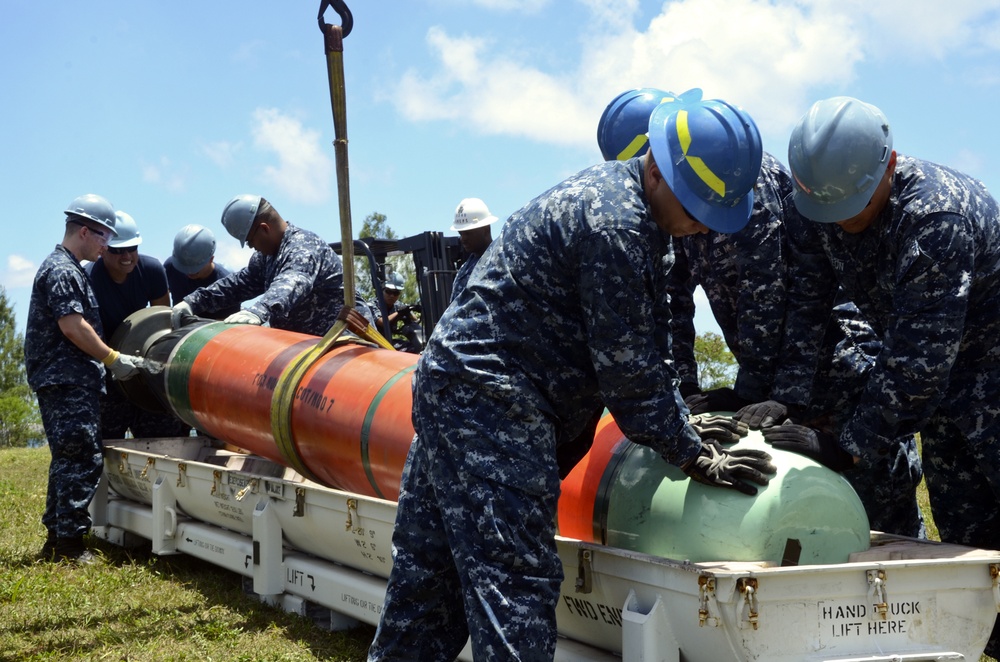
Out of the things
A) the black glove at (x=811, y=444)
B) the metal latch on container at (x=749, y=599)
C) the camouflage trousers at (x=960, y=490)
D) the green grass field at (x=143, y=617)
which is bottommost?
the green grass field at (x=143, y=617)

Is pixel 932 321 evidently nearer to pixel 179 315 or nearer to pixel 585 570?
pixel 585 570

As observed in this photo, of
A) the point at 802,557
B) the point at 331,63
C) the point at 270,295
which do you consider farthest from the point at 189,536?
the point at 802,557

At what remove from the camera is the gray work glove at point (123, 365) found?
19.6 ft

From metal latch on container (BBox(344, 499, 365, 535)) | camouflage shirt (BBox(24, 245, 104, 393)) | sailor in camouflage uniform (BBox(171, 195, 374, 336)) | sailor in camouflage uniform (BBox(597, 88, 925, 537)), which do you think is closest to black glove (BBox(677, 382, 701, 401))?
sailor in camouflage uniform (BBox(597, 88, 925, 537))

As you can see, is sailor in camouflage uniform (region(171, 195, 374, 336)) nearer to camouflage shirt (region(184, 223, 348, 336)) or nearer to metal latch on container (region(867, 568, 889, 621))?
camouflage shirt (region(184, 223, 348, 336))

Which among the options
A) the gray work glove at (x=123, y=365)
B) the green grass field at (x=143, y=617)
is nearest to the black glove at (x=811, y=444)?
the green grass field at (x=143, y=617)

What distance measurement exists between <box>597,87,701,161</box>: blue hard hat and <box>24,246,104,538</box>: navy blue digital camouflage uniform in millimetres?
3388

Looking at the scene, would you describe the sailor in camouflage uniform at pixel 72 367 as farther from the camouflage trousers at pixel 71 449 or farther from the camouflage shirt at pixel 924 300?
the camouflage shirt at pixel 924 300

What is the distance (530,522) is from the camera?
2695mm

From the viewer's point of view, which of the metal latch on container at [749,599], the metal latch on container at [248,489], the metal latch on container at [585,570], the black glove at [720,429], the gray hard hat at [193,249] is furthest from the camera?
the gray hard hat at [193,249]

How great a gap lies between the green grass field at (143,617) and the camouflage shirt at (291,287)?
1563mm

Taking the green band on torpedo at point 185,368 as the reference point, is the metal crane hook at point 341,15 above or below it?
above

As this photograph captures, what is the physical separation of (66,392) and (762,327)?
4.27 meters

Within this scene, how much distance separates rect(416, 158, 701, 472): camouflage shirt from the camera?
8.57ft
